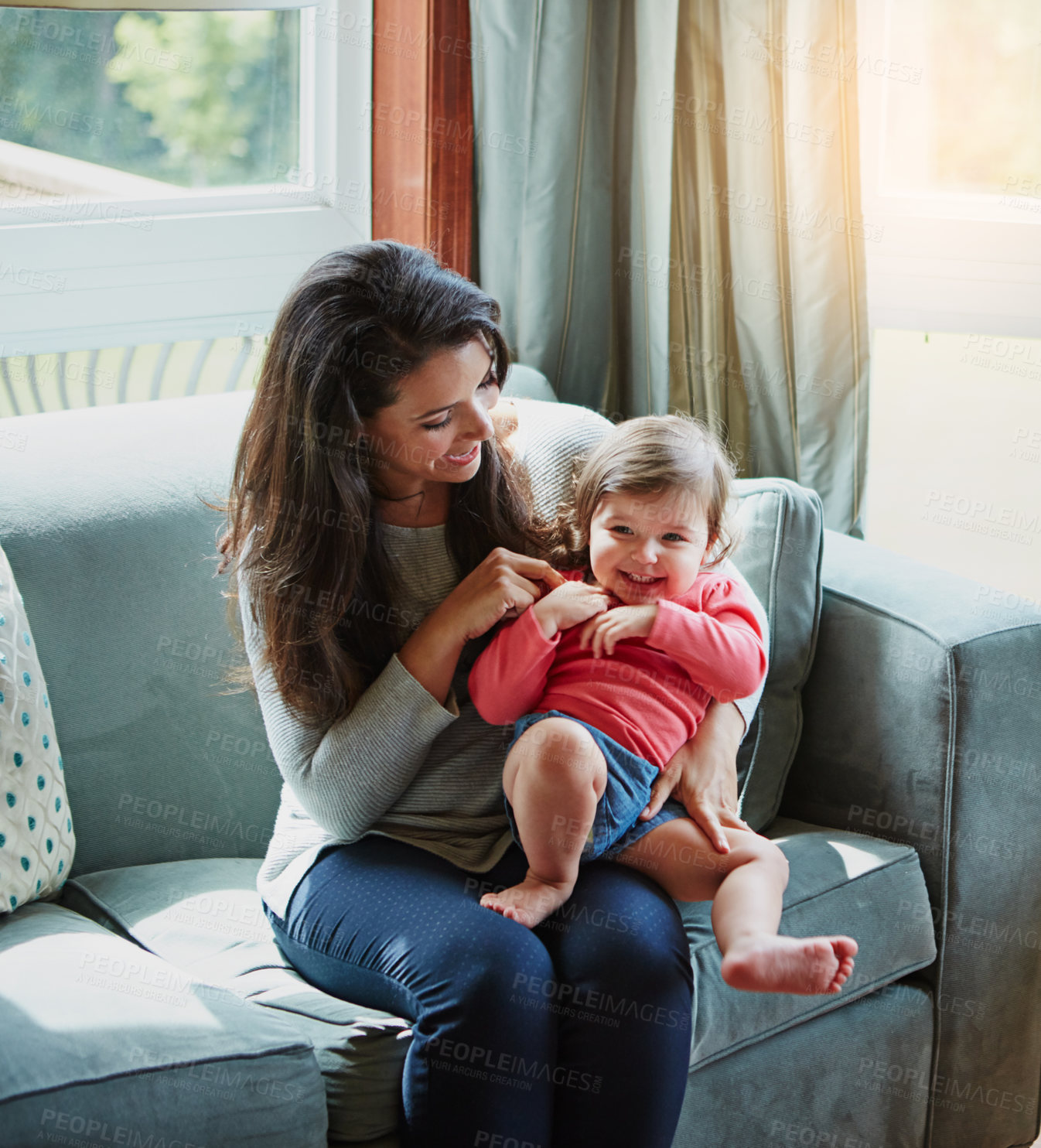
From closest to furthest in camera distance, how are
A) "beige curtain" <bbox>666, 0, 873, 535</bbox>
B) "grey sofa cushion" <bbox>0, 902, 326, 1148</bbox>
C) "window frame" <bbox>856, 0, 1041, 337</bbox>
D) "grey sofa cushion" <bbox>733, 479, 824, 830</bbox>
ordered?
"grey sofa cushion" <bbox>0, 902, 326, 1148</bbox>
"grey sofa cushion" <bbox>733, 479, 824, 830</bbox>
"beige curtain" <bbox>666, 0, 873, 535</bbox>
"window frame" <bbox>856, 0, 1041, 337</bbox>

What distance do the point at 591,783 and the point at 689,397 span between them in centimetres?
116

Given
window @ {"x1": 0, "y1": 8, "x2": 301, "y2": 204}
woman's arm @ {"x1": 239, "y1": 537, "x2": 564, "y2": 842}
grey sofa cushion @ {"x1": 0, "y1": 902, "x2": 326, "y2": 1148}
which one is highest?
window @ {"x1": 0, "y1": 8, "x2": 301, "y2": 204}

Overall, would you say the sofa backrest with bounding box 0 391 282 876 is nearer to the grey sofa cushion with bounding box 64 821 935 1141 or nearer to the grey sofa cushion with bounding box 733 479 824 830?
the grey sofa cushion with bounding box 64 821 935 1141

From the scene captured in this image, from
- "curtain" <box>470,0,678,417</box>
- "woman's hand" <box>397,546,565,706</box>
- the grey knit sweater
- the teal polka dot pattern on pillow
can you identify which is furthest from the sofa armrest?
the teal polka dot pattern on pillow

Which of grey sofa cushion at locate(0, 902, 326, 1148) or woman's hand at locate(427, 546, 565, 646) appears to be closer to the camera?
grey sofa cushion at locate(0, 902, 326, 1148)

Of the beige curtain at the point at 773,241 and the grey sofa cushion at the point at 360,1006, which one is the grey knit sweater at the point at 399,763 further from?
the beige curtain at the point at 773,241

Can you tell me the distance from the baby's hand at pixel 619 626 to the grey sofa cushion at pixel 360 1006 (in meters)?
0.36

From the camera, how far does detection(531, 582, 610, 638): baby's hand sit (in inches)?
54.9


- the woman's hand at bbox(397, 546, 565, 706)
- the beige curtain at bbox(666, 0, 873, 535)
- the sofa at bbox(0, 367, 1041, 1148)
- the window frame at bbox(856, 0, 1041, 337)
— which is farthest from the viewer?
the window frame at bbox(856, 0, 1041, 337)

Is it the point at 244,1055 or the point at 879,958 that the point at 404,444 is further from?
the point at 879,958

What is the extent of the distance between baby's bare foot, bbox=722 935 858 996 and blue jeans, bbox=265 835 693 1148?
90 millimetres

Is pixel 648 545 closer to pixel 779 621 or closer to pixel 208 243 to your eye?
pixel 779 621

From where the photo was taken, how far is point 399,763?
140 centimetres

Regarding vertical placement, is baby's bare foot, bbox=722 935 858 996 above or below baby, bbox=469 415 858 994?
below
